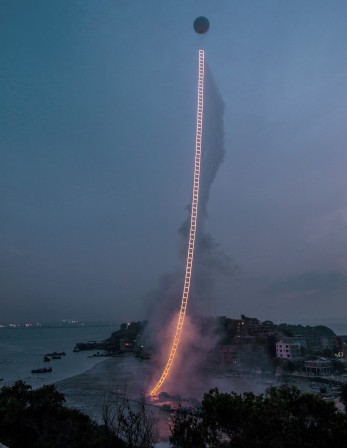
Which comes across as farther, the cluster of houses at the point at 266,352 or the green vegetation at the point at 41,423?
the cluster of houses at the point at 266,352

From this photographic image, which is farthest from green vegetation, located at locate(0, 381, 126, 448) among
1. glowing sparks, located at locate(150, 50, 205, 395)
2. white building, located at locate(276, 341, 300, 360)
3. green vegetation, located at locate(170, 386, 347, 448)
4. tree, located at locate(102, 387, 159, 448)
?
white building, located at locate(276, 341, 300, 360)

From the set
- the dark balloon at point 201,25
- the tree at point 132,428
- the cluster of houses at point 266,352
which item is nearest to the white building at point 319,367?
the cluster of houses at point 266,352

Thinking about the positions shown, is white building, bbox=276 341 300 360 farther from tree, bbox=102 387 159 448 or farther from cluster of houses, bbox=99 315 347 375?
tree, bbox=102 387 159 448

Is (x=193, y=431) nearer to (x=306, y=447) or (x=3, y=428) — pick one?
(x=306, y=447)

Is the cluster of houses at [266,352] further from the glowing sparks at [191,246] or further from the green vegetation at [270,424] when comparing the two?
the green vegetation at [270,424]

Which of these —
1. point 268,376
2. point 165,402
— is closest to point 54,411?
point 165,402
